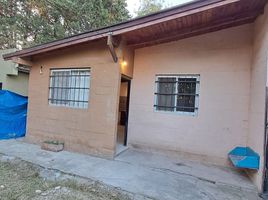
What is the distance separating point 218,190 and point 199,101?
2296 mm

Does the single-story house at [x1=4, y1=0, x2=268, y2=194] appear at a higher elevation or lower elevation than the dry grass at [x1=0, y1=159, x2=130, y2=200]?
higher

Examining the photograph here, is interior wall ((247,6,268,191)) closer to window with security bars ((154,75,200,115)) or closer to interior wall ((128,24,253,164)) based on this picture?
interior wall ((128,24,253,164))

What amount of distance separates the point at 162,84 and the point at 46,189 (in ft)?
12.7

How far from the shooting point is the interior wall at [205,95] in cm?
477

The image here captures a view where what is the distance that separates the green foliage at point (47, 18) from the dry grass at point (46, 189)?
10837 mm

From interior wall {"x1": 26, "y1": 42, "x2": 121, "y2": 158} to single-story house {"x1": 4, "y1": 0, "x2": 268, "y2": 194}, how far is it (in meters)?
0.03

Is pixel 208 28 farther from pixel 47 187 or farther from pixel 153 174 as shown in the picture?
pixel 47 187

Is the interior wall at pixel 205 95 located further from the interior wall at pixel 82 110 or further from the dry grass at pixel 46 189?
the dry grass at pixel 46 189

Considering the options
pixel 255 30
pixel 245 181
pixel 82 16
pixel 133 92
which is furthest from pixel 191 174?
Result: pixel 82 16

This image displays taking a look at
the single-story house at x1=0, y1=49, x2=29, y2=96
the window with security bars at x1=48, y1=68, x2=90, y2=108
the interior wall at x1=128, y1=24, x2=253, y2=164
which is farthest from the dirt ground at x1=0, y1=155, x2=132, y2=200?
the single-story house at x1=0, y1=49, x2=29, y2=96

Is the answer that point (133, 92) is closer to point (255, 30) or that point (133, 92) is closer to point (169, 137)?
point (169, 137)

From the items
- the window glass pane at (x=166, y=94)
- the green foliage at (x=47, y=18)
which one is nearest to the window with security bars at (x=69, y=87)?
the window glass pane at (x=166, y=94)

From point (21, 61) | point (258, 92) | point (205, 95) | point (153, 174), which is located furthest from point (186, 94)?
point (21, 61)

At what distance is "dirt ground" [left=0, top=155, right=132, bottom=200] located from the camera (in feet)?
9.75
